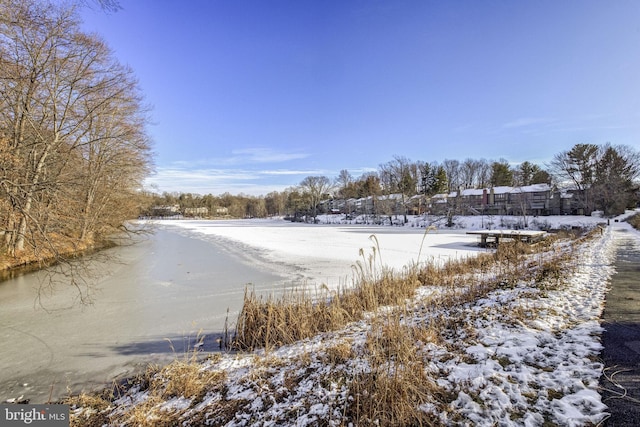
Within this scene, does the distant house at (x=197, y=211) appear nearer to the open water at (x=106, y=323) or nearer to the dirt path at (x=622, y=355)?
the open water at (x=106, y=323)

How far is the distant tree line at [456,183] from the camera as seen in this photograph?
34.1m

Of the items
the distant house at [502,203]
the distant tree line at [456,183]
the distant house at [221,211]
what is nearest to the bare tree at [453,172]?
the distant tree line at [456,183]

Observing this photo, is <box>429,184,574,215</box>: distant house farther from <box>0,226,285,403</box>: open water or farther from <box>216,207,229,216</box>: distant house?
<box>216,207,229,216</box>: distant house

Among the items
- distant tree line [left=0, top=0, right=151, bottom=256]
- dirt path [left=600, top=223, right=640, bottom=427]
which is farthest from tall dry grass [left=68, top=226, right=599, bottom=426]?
distant tree line [left=0, top=0, right=151, bottom=256]

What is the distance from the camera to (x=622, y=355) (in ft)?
8.16

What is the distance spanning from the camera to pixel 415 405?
2104 millimetres

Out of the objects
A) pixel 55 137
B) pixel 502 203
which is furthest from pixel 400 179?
pixel 55 137

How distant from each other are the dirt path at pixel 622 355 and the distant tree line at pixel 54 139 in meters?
6.83

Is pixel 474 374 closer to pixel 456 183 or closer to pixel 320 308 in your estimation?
pixel 320 308

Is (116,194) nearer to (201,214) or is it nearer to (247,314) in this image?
(247,314)

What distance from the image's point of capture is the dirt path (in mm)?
1840

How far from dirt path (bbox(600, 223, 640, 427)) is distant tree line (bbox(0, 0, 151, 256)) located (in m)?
6.83

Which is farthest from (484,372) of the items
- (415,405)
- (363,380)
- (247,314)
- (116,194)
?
(116,194)

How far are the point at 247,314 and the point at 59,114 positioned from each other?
39.2 feet
